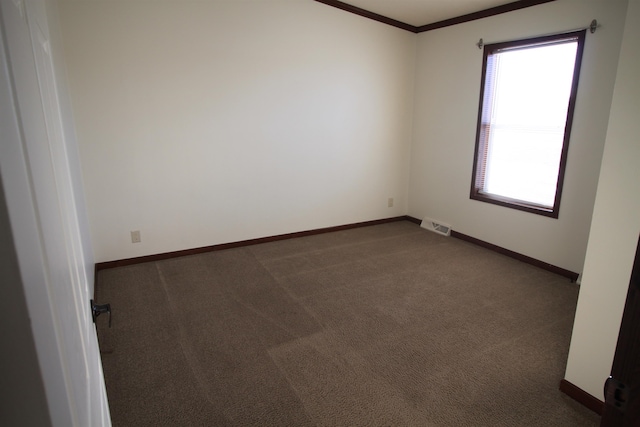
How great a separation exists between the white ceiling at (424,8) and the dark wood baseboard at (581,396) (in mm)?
3450

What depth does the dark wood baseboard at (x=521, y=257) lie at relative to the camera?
342 cm

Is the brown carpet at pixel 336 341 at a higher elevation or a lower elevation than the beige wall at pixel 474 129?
lower

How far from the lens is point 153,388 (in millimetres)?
1979

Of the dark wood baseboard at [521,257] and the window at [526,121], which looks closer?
the window at [526,121]

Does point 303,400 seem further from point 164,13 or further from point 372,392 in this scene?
point 164,13

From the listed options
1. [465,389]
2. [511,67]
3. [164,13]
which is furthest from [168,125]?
[511,67]

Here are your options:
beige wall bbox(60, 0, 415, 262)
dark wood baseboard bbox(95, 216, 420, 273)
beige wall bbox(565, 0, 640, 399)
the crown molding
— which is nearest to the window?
the crown molding

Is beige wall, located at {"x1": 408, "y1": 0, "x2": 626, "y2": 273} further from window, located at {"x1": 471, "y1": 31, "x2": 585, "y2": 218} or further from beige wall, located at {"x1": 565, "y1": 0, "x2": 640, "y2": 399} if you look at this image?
beige wall, located at {"x1": 565, "y1": 0, "x2": 640, "y2": 399}

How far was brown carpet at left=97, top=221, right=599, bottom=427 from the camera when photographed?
1863 millimetres

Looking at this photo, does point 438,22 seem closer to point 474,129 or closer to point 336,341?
point 474,129

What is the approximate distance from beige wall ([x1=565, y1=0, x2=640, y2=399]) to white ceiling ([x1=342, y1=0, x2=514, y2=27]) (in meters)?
2.47

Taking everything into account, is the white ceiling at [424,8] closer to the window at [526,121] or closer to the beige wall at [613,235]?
the window at [526,121]


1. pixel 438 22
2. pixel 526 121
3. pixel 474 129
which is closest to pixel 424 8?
pixel 438 22

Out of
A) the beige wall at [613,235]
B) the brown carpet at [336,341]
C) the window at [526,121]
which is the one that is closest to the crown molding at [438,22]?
the window at [526,121]
